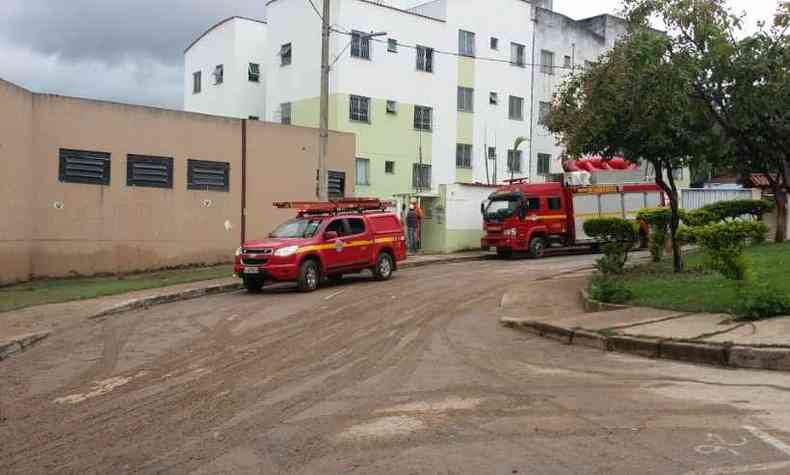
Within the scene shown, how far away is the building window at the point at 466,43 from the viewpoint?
127ft

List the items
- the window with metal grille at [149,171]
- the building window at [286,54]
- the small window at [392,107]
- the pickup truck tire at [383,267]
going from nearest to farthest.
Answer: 1. the pickup truck tire at [383,267]
2. the window with metal grille at [149,171]
3. the small window at [392,107]
4. the building window at [286,54]

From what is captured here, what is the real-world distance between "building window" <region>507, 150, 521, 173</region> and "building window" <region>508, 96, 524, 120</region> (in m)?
1.80

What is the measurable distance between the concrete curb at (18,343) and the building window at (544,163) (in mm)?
32931

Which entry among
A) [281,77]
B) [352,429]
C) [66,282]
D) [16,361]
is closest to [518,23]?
[281,77]

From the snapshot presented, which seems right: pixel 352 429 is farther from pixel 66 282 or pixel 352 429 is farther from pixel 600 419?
pixel 66 282

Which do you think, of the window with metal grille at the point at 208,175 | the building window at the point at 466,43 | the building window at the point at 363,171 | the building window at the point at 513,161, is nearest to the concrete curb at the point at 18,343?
the window with metal grille at the point at 208,175

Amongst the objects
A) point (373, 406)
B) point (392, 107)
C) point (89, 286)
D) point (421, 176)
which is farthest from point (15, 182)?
point (421, 176)

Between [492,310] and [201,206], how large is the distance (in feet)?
44.3

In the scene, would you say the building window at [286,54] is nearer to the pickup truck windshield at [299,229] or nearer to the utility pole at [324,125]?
the utility pole at [324,125]

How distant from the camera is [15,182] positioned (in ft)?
67.9

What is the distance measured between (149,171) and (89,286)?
538 centimetres

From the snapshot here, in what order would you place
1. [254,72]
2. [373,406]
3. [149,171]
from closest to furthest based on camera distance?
1. [373,406]
2. [149,171]
3. [254,72]

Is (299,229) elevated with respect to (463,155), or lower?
lower

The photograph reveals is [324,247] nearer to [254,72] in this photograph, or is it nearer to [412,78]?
[412,78]
